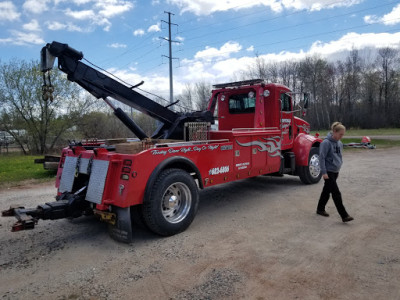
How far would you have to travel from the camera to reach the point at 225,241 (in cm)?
450

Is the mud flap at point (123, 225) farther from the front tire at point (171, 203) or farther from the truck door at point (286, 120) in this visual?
the truck door at point (286, 120)

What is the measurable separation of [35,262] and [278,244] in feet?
10.7

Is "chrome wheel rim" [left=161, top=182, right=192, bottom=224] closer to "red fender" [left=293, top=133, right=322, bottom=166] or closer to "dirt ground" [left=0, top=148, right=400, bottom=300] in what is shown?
"dirt ground" [left=0, top=148, right=400, bottom=300]

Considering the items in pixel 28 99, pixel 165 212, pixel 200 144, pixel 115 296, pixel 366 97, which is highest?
pixel 366 97

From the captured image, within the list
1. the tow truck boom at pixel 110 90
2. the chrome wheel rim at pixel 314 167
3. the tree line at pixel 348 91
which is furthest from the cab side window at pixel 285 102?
the tree line at pixel 348 91

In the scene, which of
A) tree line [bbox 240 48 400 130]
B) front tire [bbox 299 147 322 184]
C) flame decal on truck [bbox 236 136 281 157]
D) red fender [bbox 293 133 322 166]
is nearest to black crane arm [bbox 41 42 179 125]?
flame decal on truck [bbox 236 136 281 157]

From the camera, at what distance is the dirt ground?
319cm

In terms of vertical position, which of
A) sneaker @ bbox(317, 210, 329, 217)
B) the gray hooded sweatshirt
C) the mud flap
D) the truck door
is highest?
the truck door

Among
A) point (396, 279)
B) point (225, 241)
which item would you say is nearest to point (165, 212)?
point (225, 241)

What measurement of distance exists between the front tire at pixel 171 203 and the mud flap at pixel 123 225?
0.26 meters

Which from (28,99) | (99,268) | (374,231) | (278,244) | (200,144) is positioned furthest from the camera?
(28,99)

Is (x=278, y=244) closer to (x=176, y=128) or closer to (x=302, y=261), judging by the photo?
(x=302, y=261)

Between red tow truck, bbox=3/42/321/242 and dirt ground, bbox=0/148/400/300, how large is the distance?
0.47 metres

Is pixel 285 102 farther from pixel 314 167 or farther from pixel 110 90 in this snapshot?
pixel 110 90
